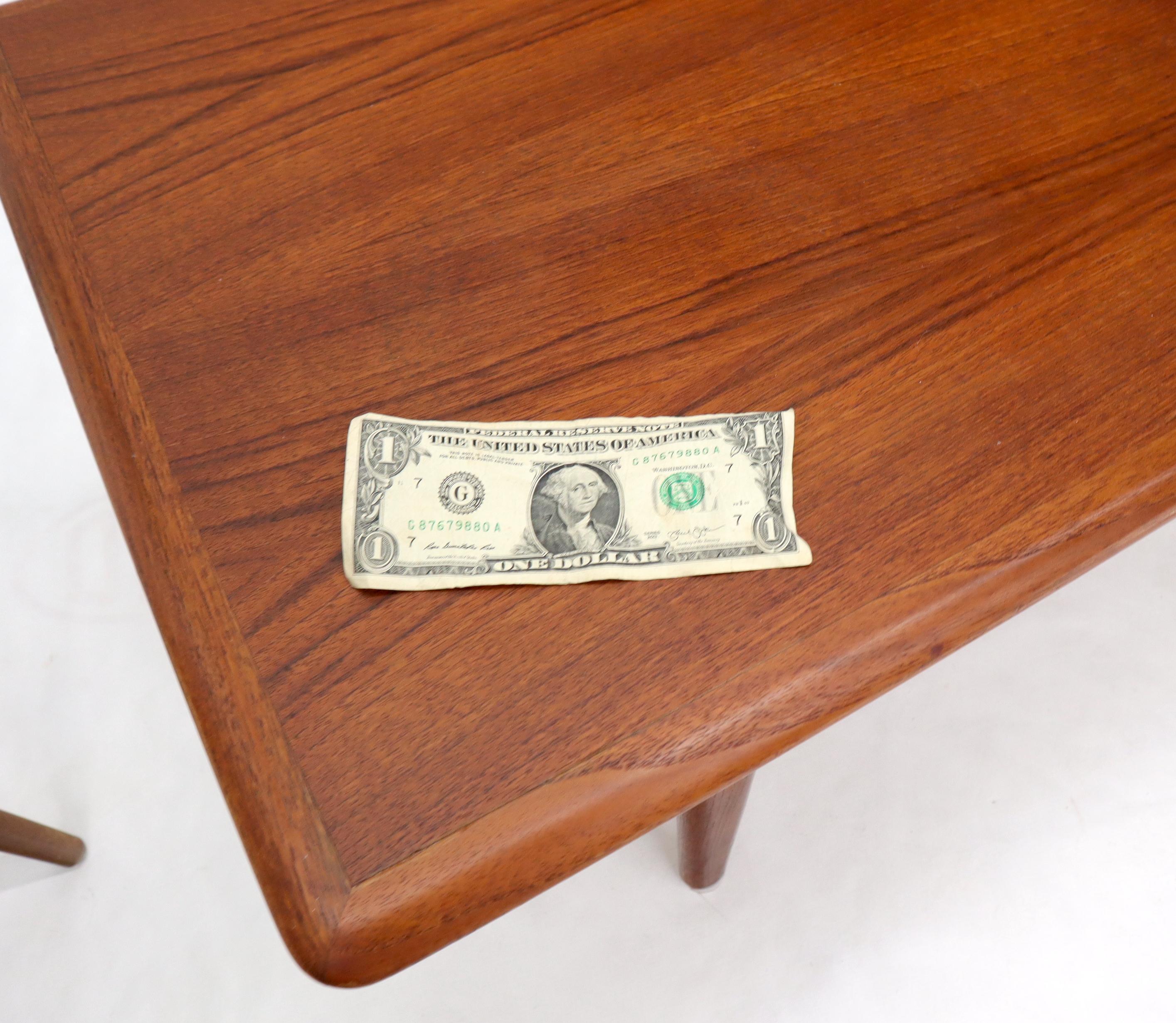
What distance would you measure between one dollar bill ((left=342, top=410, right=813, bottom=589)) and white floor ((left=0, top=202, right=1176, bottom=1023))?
684 millimetres

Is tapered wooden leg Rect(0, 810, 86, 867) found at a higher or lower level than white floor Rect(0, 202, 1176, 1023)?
higher

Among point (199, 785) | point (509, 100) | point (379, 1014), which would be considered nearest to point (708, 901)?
point (379, 1014)

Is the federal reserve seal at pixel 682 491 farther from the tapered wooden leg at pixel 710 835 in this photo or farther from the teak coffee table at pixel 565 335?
the tapered wooden leg at pixel 710 835

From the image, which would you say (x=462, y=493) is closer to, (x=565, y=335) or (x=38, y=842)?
(x=565, y=335)

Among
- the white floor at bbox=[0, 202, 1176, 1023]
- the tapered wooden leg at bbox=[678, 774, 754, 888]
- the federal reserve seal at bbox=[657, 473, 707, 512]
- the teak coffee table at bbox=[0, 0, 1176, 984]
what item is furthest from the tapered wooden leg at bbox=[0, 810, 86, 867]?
the federal reserve seal at bbox=[657, 473, 707, 512]

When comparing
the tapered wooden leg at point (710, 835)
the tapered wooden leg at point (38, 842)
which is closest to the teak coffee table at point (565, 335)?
the tapered wooden leg at point (710, 835)

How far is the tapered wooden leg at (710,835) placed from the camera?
91 cm

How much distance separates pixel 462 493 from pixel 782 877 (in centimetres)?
77

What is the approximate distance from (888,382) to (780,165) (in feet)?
0.77

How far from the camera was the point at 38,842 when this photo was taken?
110 centimetres

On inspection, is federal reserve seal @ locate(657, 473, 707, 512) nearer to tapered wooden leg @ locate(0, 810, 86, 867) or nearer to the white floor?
the white floor

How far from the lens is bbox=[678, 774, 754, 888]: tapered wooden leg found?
914 mm

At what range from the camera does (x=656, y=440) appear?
0.66m

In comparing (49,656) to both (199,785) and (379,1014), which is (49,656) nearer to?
(199,785)
